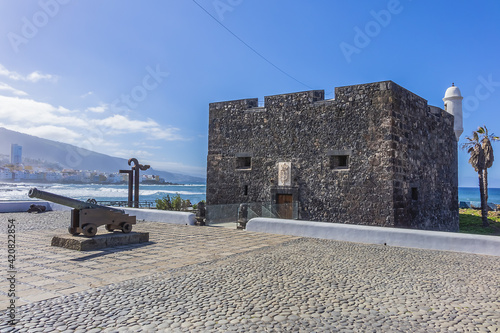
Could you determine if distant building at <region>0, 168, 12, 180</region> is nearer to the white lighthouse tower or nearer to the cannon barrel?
the cannon barrel

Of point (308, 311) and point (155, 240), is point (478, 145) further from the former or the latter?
point (308, 311)

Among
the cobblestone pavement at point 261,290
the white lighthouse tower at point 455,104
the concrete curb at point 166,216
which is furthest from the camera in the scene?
the white lighthouse tower at point 455,104

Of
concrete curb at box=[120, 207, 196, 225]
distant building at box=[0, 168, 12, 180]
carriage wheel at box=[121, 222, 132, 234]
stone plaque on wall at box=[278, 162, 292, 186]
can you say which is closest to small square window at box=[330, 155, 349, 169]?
stone plaque on wall at box=[278, 162, 292, 186]

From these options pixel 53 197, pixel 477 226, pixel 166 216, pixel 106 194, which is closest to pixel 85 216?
pixel 53 197

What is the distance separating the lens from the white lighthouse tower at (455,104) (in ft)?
53.1

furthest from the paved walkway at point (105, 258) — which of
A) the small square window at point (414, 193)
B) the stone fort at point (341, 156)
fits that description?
the small square window at point (414, 193)

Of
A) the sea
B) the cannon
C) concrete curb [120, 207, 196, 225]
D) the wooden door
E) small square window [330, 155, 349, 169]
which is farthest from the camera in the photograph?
the sea

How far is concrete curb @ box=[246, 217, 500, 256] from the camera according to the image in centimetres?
711

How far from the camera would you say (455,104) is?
16.5 metres

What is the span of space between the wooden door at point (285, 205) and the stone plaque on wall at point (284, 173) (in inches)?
18.9

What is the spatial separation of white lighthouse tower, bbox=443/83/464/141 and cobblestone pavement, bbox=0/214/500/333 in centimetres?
1117

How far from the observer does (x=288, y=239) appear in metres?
8.73

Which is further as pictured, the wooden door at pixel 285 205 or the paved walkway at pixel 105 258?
the wooden door at pixel 285 205

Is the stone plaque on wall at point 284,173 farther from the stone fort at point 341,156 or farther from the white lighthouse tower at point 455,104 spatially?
the white lighthouse tower at point 455,104
